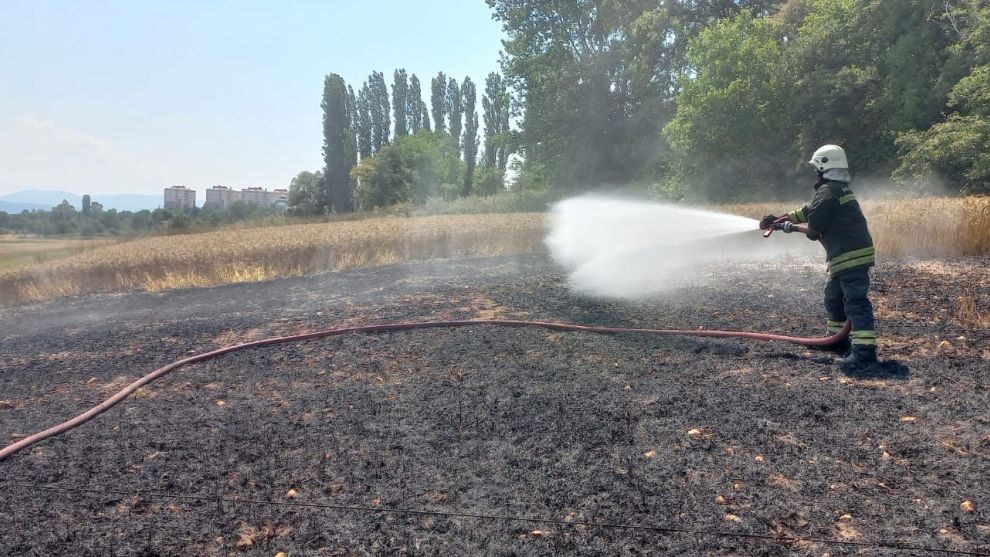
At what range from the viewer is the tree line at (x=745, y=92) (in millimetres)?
21094

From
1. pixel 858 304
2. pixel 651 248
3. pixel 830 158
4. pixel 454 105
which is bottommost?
pixel 858 304

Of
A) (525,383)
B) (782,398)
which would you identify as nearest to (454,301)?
(525,383)

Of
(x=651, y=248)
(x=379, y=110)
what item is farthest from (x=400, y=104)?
(x=651, y=248)

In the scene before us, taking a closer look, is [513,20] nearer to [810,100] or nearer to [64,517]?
[810,100]

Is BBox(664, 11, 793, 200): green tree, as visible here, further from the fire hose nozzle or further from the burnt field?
the fire hose nozzle

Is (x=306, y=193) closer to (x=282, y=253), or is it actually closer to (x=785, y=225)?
(x=282, y=253)

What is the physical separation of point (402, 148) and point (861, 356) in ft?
222

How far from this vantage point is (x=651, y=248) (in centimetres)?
1097

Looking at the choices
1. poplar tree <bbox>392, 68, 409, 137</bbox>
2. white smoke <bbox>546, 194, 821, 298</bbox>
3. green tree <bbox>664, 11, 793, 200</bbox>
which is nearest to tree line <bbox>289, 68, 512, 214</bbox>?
Result: poplar tree <bbox>392, 68, 409, 137</bbox>

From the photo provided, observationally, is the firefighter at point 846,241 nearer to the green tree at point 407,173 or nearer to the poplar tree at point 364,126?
the green tree at point 407,173

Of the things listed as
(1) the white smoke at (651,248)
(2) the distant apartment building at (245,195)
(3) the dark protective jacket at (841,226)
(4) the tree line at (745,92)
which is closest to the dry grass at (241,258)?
(1) the white smoke at (651,248)

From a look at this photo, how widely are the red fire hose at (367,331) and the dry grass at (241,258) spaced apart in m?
7.08

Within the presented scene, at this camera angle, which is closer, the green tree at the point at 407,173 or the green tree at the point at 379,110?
the green tree at the point at 407,173

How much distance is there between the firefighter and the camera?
5.02 m
